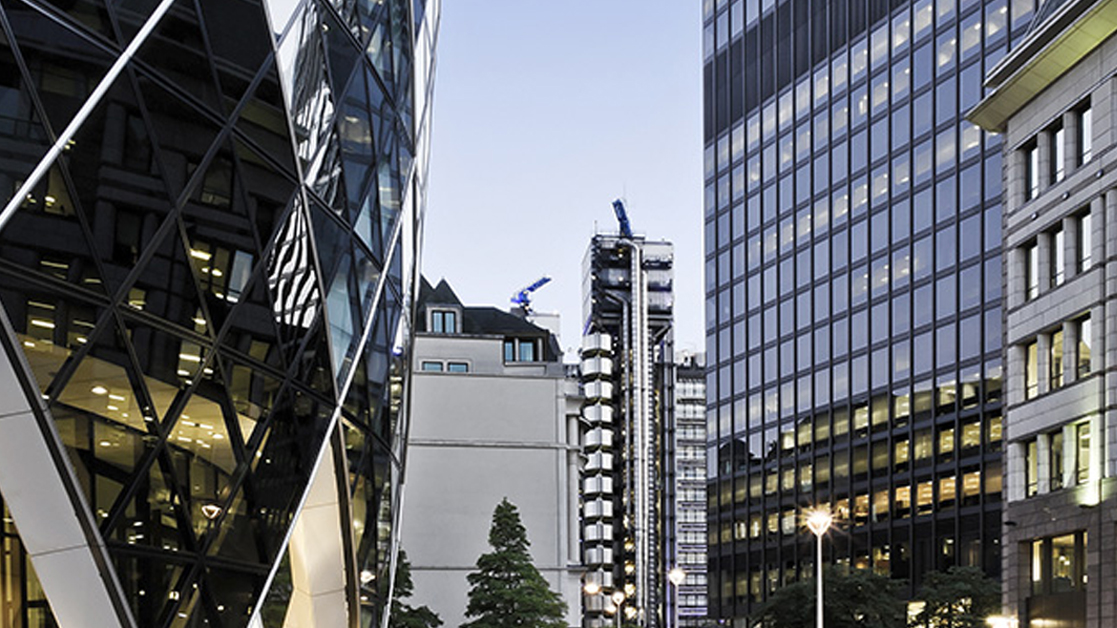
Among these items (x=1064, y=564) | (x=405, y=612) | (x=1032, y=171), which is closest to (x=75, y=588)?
(x=1064, y=564)

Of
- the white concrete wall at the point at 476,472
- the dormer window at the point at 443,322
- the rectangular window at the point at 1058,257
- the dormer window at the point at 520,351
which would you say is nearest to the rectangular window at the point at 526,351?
the dormer window at the point at 520,351

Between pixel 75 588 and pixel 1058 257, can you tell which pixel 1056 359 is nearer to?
pixel 1058 257

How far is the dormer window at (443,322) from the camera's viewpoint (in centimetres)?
11838

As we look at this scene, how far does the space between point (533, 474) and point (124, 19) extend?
8745 centimetres

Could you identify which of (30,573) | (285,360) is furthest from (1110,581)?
(30,573)

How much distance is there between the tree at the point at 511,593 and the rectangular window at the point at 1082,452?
3137 centimetres

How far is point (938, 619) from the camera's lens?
82750mm

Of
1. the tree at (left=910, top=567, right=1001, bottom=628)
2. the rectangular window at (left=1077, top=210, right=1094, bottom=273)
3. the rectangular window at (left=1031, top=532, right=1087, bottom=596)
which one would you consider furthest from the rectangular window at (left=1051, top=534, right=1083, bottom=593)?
the tree at (left=910, top=567, right=1001, bottom=628)

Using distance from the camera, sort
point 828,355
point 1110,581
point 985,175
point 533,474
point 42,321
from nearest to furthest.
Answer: point 42,321
point 1110,581
point 985,175
point 533,474
point 828,355

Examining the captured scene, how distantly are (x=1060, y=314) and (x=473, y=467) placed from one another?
197 ft

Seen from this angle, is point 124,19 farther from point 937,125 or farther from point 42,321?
point 937,125

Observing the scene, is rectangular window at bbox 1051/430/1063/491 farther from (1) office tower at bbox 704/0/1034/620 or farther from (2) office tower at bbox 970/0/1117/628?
(1) office tower at bbox 704/0/1034/620

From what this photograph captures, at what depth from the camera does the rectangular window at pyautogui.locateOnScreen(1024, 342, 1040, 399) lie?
51.9 meters

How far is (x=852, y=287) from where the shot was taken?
358ft
